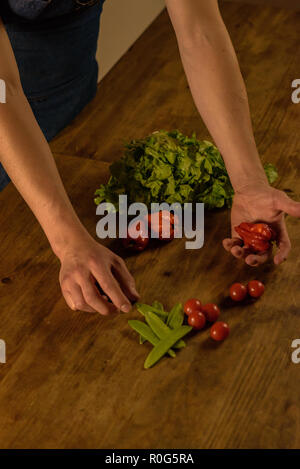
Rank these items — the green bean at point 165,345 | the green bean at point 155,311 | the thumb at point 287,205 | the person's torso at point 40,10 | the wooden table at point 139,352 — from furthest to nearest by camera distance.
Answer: the person's torso at point 40,10, the thumb at point 287,205, the green bean at point 155,311, the green bean at point 165,345, the wooden table at point 139,352

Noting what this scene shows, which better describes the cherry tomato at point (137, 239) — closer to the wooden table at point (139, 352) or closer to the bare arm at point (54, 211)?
the wooden table at point (139, 352)

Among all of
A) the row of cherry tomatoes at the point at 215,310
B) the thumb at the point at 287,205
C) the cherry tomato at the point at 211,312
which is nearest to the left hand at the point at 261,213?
the thumb at the point at 287,205

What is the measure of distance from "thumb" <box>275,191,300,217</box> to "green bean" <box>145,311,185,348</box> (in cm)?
46

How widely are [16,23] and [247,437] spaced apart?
136cm

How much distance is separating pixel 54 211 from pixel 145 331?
36cm

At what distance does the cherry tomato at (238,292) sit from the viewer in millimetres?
1726

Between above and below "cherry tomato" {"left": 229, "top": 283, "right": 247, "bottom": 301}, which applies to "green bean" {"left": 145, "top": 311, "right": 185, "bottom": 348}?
above

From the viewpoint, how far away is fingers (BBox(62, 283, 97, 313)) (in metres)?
1.62

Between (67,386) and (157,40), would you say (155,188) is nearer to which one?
(67,386)

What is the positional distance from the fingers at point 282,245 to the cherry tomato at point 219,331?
281 mm

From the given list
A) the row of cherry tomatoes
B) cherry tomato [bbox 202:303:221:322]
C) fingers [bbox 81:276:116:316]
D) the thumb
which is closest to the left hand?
the thumb

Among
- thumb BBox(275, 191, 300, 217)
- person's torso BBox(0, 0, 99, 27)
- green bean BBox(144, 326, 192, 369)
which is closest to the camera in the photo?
green bean BBox(144, 326, 192, 369)

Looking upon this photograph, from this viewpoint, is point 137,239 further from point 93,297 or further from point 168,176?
point 93,297

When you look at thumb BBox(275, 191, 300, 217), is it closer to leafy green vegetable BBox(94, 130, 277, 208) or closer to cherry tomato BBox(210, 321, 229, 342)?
leafy green vegetable BBox(94, 130, 277, 208)
